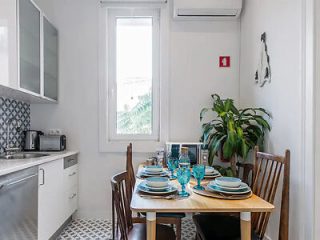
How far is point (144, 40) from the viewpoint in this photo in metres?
3.46

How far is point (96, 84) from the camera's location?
11.0ft

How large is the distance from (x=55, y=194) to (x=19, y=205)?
659 mm

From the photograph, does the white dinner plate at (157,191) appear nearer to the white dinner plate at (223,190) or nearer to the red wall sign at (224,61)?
the white dinner plate at (223,190)

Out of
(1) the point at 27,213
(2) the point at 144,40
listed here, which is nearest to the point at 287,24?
(2) the point at 144,40

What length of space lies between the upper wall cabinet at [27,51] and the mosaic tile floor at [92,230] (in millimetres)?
1403

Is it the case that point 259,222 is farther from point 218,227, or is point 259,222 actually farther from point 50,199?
point 50,199

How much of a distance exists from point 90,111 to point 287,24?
2.25 m

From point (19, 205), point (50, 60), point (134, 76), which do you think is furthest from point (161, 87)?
point (19, 205)

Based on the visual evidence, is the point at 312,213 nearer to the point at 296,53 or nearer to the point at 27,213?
the point at 296,53

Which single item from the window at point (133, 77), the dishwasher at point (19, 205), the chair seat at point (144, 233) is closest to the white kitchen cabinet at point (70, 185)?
the window at point (133, 77)

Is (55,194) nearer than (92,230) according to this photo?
Yes

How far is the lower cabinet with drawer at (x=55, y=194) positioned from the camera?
7.66 ft

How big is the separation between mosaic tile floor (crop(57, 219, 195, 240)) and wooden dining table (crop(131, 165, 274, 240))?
1.42 meters

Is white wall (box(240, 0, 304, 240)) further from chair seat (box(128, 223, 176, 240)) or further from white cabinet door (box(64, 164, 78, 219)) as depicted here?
white cabinet door (box(64, 164, 78, 219))
